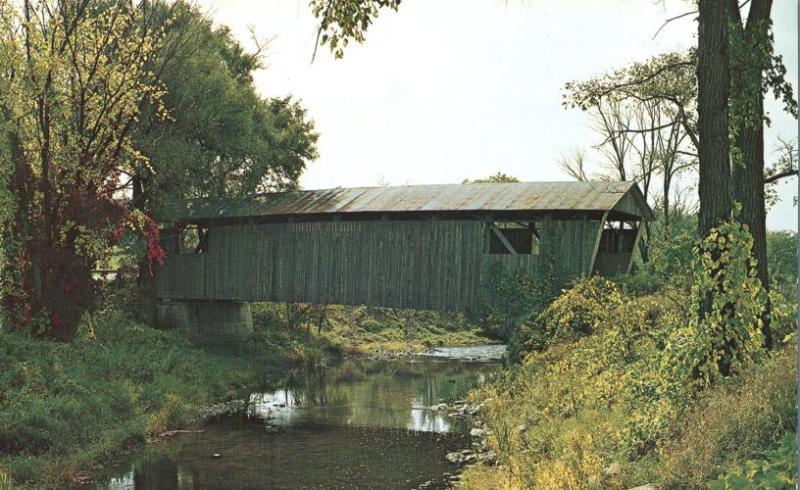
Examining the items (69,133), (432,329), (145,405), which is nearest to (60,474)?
(145,405)

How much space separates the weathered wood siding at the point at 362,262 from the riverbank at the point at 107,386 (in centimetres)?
209

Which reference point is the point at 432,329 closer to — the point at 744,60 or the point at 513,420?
the point at 513,420

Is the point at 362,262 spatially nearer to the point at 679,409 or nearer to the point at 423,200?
the point at 423,200

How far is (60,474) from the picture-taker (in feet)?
32.4

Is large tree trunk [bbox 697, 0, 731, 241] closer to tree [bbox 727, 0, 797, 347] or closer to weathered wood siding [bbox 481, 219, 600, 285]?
tree [bbox 727, 0, 797, 347]

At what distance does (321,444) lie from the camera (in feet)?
40.0

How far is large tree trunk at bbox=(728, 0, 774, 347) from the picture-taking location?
7316 mm

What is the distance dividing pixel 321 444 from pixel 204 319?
11.5m

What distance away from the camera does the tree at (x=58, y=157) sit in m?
13.9

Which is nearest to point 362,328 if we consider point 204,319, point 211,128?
point 204,319

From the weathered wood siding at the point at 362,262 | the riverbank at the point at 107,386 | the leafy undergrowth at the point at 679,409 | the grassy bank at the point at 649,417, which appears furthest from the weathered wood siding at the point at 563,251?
the riverbank at the point at 107,386

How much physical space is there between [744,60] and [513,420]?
6.25 m

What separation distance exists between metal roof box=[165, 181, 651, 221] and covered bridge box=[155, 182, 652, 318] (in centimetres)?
3

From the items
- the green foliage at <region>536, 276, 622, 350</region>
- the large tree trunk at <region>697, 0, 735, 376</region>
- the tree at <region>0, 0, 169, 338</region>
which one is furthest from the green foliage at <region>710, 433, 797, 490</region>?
the tree at <region>0, 0, 169, 338</region>
